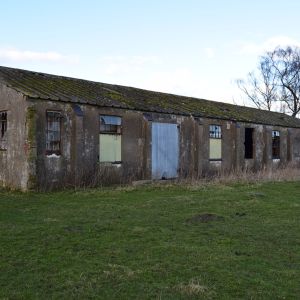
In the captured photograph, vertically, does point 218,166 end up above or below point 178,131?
below

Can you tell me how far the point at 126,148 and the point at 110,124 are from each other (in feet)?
4.12

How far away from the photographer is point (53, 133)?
49.8 feet

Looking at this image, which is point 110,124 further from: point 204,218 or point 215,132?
point 204,218

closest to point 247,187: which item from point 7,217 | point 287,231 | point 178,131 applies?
point 178,131

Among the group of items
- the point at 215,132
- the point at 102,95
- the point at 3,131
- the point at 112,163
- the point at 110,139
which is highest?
the point at 102,95

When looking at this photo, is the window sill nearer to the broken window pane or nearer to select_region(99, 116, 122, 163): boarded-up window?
select_region(99, 116, 122, 163): boarded-up window

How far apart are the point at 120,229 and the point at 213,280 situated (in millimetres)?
3290

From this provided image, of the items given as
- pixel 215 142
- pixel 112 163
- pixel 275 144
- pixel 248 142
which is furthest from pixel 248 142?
pixel 112 163

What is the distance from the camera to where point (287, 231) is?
8156 millimetres

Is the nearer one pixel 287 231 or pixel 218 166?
pixel 287 231

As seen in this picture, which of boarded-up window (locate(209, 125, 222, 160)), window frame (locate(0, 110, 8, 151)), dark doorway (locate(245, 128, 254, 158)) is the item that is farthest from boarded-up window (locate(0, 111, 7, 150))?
dark doorway (locate(245, 128, 254, 158))

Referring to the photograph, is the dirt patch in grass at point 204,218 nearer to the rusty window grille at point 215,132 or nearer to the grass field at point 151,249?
the grass field at point 151,249

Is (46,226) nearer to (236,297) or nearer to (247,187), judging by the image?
(236,297)

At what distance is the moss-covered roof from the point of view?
15.5 metres
